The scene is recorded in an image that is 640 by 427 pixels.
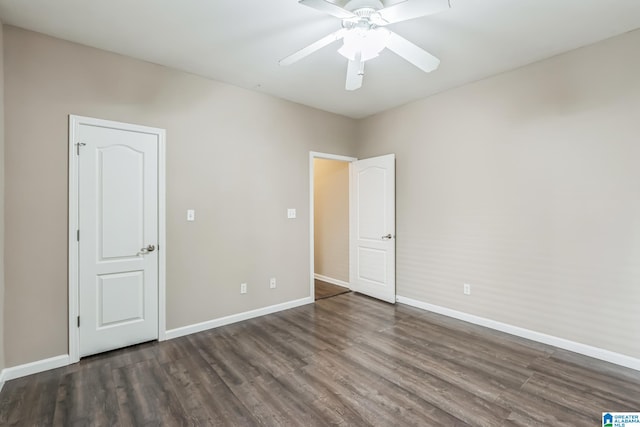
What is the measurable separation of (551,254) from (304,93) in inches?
127

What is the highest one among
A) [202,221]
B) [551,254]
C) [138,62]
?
[138,62]

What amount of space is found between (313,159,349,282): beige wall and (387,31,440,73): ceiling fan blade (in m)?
2.80

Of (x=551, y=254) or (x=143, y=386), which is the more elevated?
(x=551, y=254)

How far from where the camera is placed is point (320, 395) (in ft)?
7.09

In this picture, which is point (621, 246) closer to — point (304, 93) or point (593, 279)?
point (593, 279)

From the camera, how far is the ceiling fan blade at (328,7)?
1.71 m

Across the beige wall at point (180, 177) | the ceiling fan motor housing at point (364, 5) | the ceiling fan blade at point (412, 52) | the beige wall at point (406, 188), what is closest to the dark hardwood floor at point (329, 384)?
the beige wall at point (406, 188)

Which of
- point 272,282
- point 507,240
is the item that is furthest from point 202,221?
point 507,240

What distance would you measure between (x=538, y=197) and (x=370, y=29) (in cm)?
232

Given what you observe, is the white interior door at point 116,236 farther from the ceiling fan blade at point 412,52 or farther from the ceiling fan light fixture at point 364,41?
the ceiling fan blade at point 412,52

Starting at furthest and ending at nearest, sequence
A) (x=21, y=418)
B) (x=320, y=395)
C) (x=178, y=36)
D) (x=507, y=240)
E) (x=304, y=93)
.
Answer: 1. (x=304, y=93)
2. (x=507, y=240)
3. (x=178, y=36)
4. (x=320, y=395)
5. (x=21, y=418)

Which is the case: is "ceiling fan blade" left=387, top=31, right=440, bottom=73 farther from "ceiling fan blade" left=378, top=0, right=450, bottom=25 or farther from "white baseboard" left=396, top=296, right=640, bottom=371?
"white baseboard" left=396, top=296, right=640, bottom=371

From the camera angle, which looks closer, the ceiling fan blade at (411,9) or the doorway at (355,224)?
the ceiling fan blade at (411,9)

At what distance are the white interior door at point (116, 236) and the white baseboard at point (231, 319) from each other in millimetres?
224
